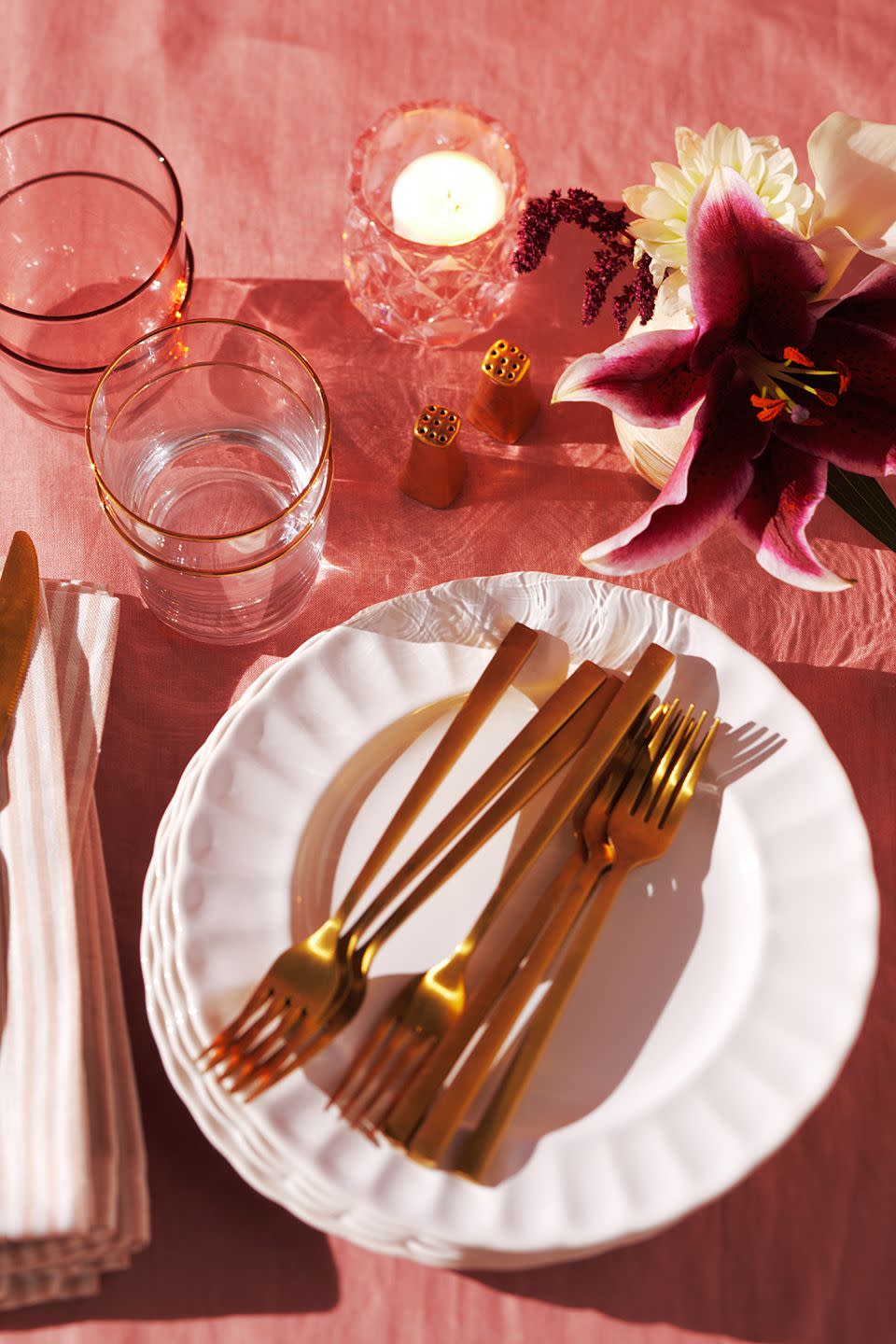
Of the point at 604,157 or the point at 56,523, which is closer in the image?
the point at 56,523

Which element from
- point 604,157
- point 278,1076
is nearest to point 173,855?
point 278,1076

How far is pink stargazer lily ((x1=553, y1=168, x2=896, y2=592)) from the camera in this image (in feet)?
1.62

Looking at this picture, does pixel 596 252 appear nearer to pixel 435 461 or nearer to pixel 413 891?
pixel 435 461

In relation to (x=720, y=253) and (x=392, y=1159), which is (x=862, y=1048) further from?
(x=720, y=253)

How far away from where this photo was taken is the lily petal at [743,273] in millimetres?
489

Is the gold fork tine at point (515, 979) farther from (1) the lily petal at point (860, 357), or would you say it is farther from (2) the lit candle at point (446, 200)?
(2) the lit candle at point (446, 200)

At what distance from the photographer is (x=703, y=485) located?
0.52 metres

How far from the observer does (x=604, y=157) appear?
0.79m

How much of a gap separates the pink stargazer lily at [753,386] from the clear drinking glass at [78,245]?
0.32 m

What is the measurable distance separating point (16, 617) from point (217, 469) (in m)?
0.14

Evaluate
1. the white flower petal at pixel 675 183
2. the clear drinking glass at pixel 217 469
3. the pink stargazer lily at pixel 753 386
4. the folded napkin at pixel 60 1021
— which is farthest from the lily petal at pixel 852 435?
the folded napkin at pixel 60 1021

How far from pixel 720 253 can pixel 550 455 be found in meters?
0.23

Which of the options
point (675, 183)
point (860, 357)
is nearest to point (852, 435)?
point (860, 357)

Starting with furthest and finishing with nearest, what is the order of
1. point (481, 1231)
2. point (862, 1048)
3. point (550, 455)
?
point (550, 455) < point (862, 1048) < point (481, 1231)
